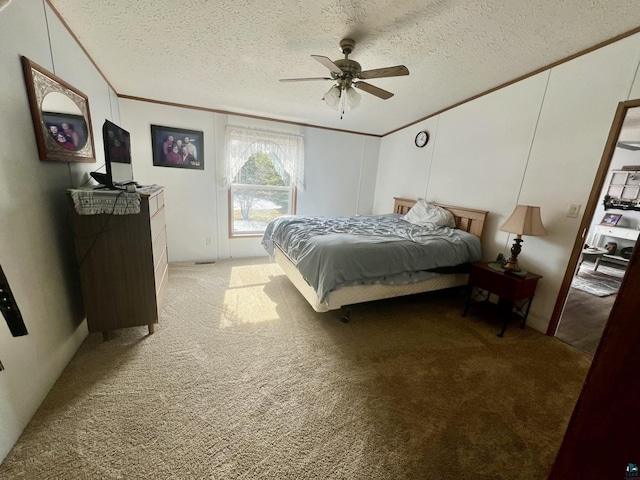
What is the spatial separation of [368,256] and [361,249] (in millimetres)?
91

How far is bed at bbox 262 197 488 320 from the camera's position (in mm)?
2127

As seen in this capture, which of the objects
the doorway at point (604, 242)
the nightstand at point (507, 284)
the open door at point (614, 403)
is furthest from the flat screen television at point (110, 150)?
the doorway at point (604, 242)

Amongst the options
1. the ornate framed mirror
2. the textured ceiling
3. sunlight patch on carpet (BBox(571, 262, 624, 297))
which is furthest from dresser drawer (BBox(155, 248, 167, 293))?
sunlight patch on carpet (BBox(571, 262, 624, 297))

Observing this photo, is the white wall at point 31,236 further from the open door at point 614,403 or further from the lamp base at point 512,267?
the lamp base at point 512,267

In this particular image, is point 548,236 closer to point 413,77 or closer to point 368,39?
point 413,77

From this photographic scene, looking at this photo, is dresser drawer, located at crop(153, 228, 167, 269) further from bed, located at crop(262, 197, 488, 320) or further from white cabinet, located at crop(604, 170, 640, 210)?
white cabinet, located at crop(604, 170, 640, 210)

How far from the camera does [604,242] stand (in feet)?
16.2

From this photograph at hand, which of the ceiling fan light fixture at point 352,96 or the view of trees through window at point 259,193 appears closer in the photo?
the ceiling fan light fixture at point 352,96

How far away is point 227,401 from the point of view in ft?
4.84

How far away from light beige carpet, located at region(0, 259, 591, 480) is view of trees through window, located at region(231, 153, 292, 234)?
1.97 meters

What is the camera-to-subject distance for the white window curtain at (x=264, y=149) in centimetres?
368

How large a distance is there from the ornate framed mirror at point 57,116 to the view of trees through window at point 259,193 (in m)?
2.00

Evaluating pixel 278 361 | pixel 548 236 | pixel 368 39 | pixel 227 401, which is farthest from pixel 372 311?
pixel 368 39

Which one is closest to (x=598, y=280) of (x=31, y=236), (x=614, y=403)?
(x=614, y=403)
